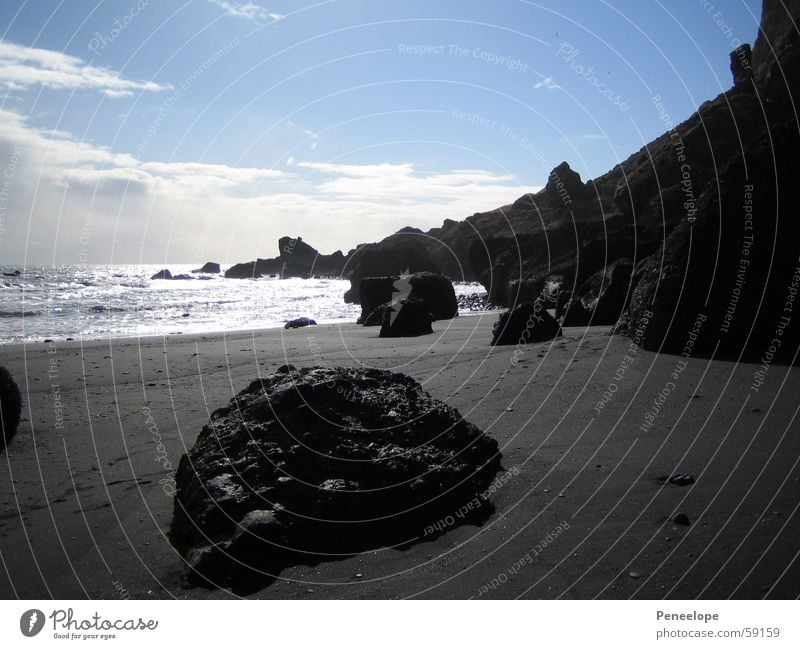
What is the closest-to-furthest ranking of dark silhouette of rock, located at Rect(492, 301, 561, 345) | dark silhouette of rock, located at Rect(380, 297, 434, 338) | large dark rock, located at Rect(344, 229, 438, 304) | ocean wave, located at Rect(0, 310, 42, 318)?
dark silhouette of rock, located at Rect(492, 301, 561, 345)
dark silhouette of rock, located at Rect(380, 297, 434, 338)
ocean wave, located at Rect(0, 310, 42, 318)
large dark rock, located at Rect(344, 229, 438, 304)

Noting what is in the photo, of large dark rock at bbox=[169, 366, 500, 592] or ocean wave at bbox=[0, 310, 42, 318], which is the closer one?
large dark rock at bbox=[169, 366, 500, 592]

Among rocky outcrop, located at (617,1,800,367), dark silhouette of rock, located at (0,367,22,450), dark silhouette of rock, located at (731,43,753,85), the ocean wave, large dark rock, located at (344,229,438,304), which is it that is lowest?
the ocean wave

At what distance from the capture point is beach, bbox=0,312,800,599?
3.26 meters

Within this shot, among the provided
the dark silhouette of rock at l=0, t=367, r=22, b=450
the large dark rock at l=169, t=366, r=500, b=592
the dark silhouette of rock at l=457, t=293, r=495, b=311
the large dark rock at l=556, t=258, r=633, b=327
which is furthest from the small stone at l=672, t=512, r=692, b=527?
the dark silhouette of rock at l=457, t=293, r=495, b=311

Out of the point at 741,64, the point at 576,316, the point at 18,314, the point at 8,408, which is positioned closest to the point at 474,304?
the point at 576,316

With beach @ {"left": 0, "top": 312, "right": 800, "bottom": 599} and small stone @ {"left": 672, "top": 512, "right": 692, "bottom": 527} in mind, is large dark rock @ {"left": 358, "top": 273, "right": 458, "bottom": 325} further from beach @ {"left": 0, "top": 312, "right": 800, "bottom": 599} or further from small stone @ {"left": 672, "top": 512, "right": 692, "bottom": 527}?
small stone @ {"left": 672, "top": 512, "right": 692, "bottom": 527}

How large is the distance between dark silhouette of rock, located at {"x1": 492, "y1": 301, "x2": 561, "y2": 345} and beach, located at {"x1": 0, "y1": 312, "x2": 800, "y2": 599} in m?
2.22

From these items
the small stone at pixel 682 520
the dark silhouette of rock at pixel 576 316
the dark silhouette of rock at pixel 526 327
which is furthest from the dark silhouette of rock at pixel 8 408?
the dark silhouette of rock at pixel 576 316

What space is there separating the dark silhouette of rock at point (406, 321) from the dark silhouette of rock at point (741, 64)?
31.5 m

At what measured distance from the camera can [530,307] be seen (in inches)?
416

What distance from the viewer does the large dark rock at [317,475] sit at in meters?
3.55
